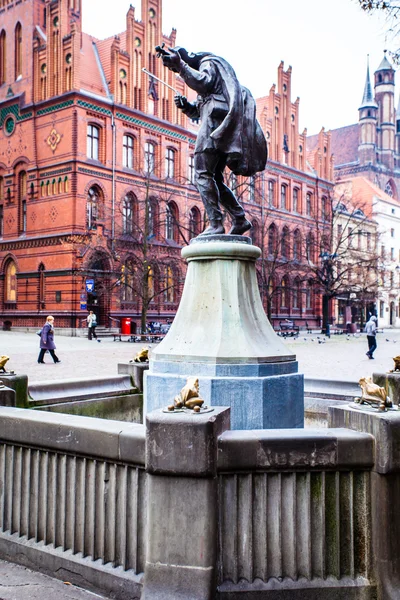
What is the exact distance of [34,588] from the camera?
340cm

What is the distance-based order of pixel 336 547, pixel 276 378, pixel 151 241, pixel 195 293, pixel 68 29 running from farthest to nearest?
pixel 151 241
pixel 68 29
pixel 195 293
pixel 276 378
pixel 336 547

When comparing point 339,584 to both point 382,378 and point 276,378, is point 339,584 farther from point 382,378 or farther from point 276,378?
point 382,378

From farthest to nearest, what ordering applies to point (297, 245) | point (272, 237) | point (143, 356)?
point (297, 245) < point (272, 237) < point (143, 356)

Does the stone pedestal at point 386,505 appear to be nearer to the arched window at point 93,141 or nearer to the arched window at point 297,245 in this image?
the arched window at point 93,141

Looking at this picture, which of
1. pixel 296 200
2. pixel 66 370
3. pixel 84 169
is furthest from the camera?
pixel 296 200

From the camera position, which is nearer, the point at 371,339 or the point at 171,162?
the point at 371,339

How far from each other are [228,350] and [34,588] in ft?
7.22

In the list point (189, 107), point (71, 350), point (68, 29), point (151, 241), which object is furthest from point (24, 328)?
point (189, 107)

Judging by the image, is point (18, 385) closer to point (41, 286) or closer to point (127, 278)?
point (127, 278)

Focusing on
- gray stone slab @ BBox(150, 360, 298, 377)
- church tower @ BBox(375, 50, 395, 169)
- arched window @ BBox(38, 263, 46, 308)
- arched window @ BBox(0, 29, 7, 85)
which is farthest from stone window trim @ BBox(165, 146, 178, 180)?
church tower @ BBox(375, 50, 395, 169)

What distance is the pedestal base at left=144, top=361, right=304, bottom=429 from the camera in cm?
469

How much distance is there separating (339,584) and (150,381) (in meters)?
2.33

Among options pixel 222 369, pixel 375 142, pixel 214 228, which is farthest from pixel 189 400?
pixel 375 142

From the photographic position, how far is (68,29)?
112ft
